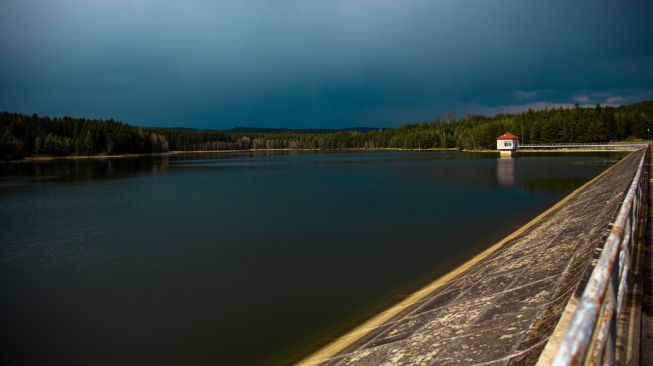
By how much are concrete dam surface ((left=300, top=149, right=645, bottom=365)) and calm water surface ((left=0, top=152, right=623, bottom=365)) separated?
118 centimetres

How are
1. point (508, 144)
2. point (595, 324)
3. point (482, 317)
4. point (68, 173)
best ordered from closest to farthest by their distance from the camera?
point (595, 324) < point (482, 317) < point (68, 173) < point (508, 144)

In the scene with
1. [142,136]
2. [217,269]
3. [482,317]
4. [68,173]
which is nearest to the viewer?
[482,317]

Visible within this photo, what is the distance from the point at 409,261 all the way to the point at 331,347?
6378 mm

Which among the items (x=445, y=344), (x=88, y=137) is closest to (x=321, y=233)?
(x=445, y=344)

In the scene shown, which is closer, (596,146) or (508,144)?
(596,146)

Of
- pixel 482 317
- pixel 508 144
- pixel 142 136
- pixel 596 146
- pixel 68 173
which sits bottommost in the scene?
pixel 482 317

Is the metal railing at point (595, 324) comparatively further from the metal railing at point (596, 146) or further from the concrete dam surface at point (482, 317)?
the metal railing at point (596, 146)

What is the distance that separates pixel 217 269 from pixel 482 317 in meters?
8.47

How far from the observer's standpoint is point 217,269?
13039 millimetres

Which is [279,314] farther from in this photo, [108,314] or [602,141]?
[602,141]

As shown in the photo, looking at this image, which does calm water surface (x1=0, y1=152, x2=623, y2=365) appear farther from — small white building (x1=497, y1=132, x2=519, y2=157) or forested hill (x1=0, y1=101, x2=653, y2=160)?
forested hill (x1=0, y1=101, x2=653, y2=160)

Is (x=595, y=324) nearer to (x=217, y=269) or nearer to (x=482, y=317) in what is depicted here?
(x=482, y=317)

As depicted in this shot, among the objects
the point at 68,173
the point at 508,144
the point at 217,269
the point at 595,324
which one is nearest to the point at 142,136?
the point at 68,173

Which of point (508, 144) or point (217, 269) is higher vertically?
point (508, 144)
